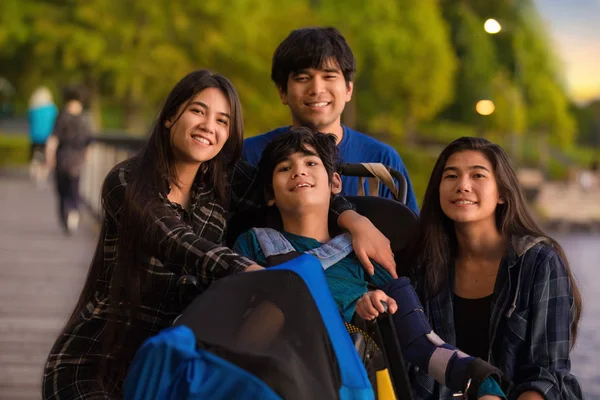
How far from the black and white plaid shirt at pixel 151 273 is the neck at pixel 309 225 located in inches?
8.3

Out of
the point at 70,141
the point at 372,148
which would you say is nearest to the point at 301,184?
the point at 372,148

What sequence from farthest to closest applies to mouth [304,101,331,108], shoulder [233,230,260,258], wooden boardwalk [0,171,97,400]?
wooden boardwalk [0,171,97,400]
mouth [304,101,331,108]
shoulder [233,230,260,258]

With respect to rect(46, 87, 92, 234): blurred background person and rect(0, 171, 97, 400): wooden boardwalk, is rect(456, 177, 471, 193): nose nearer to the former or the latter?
rect(0, 171, 97, 400): wooden boardwalk

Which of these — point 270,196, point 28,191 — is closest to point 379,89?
point 28,191

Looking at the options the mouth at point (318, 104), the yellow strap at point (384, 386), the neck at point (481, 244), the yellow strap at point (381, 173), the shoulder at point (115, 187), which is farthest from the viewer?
the mouth at point (318, 104)

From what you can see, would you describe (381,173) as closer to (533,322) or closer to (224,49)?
(533,322)

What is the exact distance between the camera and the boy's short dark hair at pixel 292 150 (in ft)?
9.86

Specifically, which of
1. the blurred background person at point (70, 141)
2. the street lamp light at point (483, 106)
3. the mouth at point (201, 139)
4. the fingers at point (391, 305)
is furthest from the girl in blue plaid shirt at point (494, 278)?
the blurred background person at point (70, 141)

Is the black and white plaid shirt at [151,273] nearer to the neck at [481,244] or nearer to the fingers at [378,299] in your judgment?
the fingers at [378,299]

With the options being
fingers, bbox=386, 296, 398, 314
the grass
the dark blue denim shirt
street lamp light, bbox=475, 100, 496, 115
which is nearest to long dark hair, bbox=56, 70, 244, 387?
fingers, bbox=386, 296, 398, 314

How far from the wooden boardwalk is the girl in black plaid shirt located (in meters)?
2.49

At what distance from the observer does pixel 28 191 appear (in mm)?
20375

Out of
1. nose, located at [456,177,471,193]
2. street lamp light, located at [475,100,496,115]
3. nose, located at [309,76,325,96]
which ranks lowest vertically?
nose, located at [456,177,471,193]

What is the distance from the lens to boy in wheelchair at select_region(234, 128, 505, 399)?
2654 millimetres
